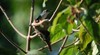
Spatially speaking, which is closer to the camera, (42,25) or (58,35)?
(42,25)

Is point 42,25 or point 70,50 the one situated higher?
point 42,25

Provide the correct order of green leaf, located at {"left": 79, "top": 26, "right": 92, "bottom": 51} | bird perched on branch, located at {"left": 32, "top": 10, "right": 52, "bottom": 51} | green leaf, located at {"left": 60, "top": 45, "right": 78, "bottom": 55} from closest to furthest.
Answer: bird perched on branch, located at {"left": 32, "top": 10, "right": 52, "bottom": 51} < green leaf, located at {"left": 79, "top": 26, "right": 92, "bottom": 51} < green leaf, located at {"left": 60, "top": 45, "right": 78, "bottom": 55}

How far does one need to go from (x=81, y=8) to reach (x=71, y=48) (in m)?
0.27

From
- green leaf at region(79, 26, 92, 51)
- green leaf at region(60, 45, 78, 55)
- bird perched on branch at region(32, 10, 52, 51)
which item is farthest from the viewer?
green leaf at region(60, 45, 78, 55)

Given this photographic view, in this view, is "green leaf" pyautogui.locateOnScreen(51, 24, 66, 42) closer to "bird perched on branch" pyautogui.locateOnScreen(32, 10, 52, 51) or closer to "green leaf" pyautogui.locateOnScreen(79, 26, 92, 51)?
"green leaf" pyautogui.locateOnScreen(79, 26, 92, 51)

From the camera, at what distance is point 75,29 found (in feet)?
4.33

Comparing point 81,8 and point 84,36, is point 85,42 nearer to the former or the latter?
point 84,36

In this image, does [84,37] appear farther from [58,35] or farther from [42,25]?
[42,25]

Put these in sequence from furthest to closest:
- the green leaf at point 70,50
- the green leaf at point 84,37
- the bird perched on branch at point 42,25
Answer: the green leaf at point 70,50 → the green leaf at point 84,37 → the bird perched on branch at point 42,25

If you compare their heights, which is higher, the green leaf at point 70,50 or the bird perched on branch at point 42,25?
the bird perched on branch at point 42,25

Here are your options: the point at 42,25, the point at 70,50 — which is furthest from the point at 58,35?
the point at 42,25

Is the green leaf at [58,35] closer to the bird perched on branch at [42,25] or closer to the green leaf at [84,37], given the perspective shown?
the green leaf at [84,37]

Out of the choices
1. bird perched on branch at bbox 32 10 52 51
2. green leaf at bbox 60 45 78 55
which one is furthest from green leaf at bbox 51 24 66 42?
bird perched on branch at bbox 32 10 52 51

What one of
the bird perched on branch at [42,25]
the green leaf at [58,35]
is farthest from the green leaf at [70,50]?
the bird perched on branch at [42,25]
